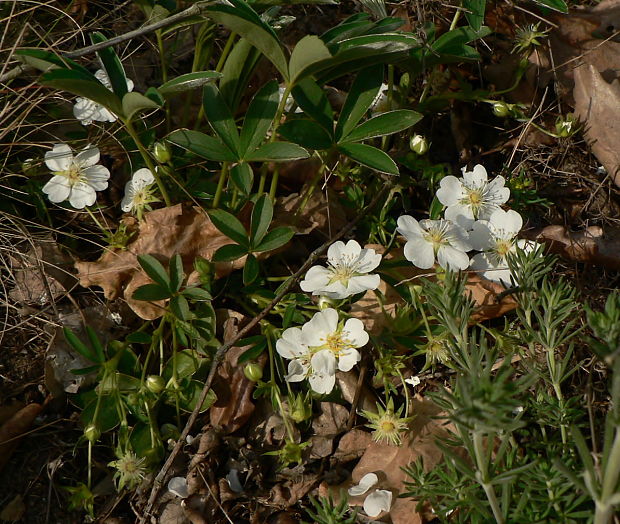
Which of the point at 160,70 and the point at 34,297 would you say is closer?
the point at 34,297

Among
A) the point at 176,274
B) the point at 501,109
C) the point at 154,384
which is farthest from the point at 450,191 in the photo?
the point at 154,384

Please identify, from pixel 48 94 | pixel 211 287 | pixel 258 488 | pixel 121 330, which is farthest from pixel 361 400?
pixel 48 94

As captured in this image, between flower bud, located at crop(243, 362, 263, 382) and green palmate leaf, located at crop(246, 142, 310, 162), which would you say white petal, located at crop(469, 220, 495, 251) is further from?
flower bud, located at crop(243, 362, 263, 382)

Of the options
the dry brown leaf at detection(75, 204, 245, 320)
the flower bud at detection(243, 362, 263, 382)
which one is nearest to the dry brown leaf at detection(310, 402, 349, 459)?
the flower bud at detection(243, 362, 263, 382)

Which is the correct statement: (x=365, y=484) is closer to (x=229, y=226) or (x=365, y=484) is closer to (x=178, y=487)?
(x=178, y=487)

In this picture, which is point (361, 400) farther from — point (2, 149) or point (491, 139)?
point (2, 149)
